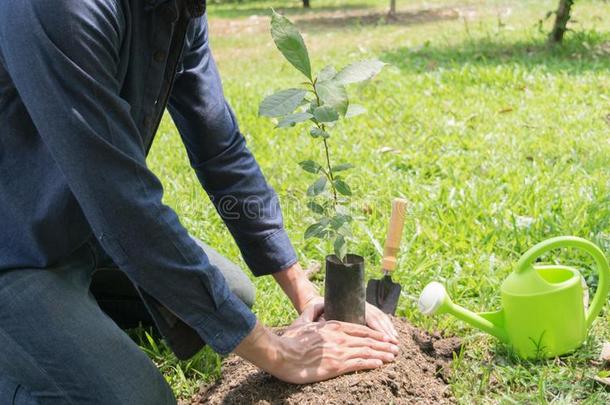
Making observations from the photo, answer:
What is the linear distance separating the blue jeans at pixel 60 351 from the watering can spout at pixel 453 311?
2.46 ft

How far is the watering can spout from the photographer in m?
2.04

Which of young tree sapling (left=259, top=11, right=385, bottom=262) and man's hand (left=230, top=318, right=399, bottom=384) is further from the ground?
young tree sapling (left=259, top=11, right=385, bottom=262)

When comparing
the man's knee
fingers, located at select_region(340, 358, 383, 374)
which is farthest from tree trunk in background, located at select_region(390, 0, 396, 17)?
fingers, located at select_region(340, 358, 383, 374)

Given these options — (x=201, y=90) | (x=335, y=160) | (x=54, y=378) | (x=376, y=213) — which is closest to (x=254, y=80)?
(x=335, y=160)

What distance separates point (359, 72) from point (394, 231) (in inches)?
21.4

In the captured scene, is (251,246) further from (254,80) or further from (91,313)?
(254,80)

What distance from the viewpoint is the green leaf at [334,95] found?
1733mm

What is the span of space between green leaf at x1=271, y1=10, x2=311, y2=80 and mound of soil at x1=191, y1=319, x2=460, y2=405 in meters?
0.80

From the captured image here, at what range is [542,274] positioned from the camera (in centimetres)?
214

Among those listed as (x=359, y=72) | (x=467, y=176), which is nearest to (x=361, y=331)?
(x=359, y=72)

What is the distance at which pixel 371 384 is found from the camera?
1935mm

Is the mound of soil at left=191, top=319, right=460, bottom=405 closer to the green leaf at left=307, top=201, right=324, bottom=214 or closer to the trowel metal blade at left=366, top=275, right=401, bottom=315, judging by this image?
the trowel metal blade at left=366, top=275, right=401, bottom=315

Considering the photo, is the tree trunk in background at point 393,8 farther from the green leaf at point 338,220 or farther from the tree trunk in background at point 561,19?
the green leaf at point 338,220

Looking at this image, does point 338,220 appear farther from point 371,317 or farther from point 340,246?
point 371,317
